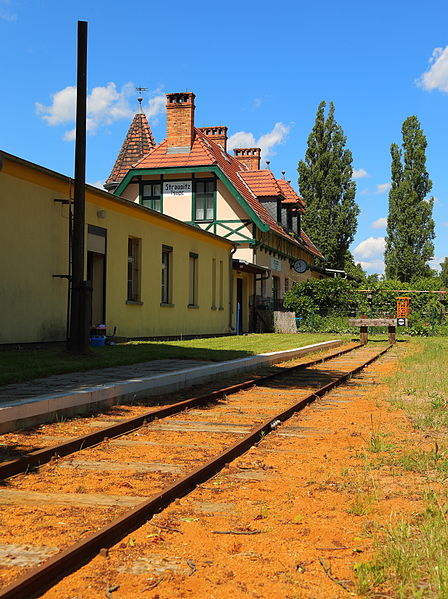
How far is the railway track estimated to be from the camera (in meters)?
3.50

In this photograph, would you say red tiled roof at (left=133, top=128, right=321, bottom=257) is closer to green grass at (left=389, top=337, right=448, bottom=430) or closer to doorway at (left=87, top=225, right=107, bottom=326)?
doorway at (left=87, top=225, right=107, bottom=326)

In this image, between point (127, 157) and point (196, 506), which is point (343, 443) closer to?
point (196, 506)

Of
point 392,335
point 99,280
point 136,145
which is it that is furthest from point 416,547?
point 136,145

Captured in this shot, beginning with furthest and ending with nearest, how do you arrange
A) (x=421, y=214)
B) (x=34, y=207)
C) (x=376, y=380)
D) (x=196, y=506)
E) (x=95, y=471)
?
(x=421, y=214), (x=34, y=207), (x=376, y=380), (x=95, y=471), (x=196, y=506)

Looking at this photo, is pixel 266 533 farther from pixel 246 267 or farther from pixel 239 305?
pixel 239 305

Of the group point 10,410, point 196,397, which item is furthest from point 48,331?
point 10,410

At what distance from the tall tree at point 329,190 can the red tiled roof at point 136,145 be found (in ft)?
55.1

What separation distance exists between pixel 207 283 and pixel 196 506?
2181 cm

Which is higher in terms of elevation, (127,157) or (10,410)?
(127,157)

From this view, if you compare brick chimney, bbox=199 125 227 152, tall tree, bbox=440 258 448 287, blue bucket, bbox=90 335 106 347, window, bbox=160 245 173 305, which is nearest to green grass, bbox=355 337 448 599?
blue bucket, bbox=90 335 106 347

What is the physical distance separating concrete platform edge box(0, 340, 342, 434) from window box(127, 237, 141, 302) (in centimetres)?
679

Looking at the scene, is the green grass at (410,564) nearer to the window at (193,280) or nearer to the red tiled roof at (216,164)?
the window at (193,280)

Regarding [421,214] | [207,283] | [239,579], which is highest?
[421,214]

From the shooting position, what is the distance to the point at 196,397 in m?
9.98
